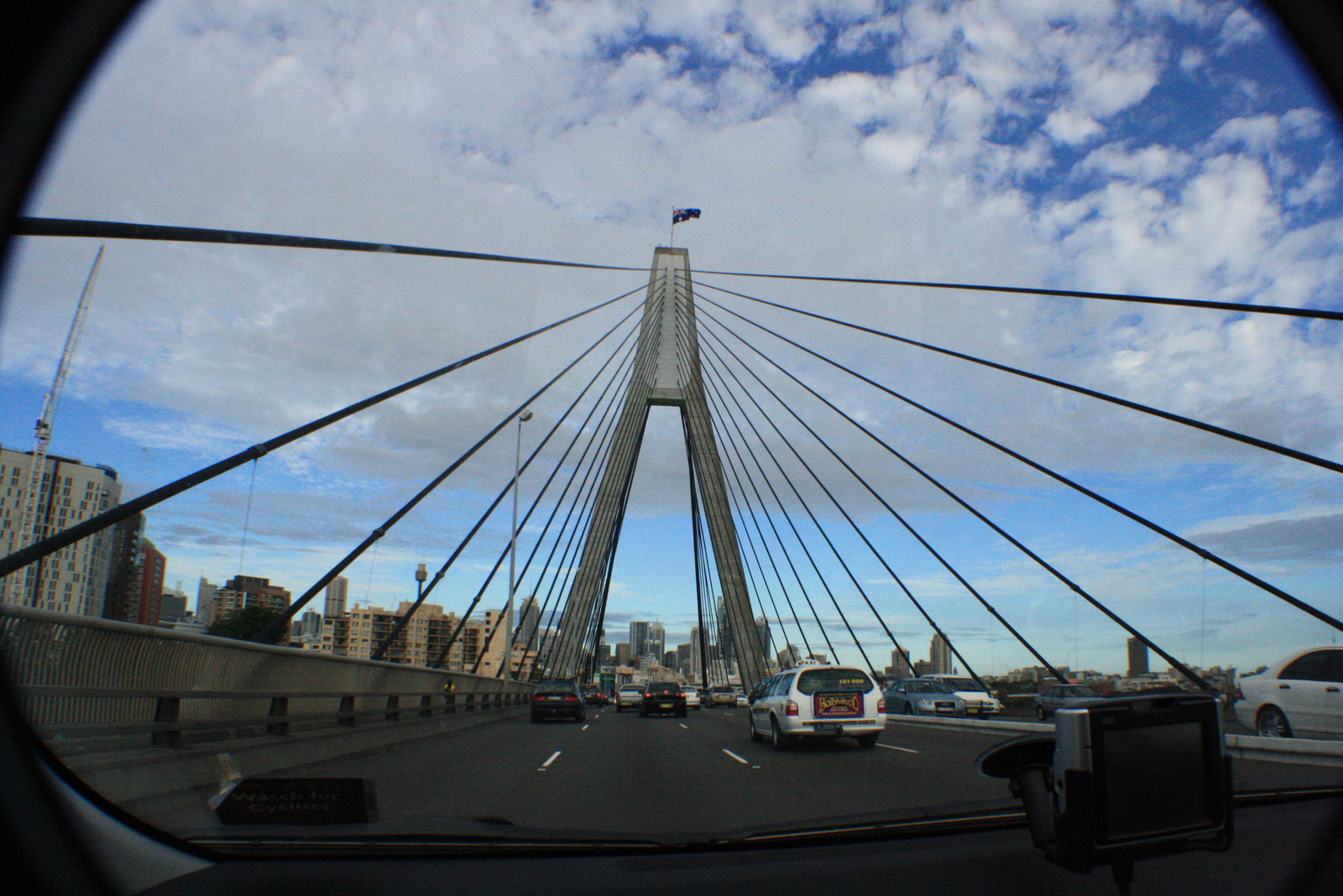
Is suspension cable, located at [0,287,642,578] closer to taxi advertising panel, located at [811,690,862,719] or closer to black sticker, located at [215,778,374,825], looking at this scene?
black sticker, located at [215,778,374,825]

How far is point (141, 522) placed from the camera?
7.02m

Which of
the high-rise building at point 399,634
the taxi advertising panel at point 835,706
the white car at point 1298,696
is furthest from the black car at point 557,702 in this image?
the white car at point 1298,696

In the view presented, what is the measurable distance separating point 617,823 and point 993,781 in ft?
10.5

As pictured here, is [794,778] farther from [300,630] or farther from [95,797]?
[300,630]

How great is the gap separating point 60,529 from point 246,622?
602 cm

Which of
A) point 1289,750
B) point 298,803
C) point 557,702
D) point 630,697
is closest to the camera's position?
point 298,803

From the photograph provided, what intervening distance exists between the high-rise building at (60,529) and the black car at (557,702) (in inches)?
841

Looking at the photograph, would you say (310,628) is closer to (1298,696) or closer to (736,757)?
(736,757)

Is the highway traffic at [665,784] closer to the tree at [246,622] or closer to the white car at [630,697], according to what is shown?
the tree at [246,622]

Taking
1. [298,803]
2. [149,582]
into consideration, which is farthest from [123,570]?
[298,803]

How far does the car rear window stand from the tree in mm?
8244

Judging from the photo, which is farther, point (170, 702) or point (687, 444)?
point (687, 444)

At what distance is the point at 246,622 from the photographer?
1175 centimetres

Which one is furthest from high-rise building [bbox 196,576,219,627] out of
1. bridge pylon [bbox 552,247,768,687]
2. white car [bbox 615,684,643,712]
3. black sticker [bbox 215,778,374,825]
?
white car [bbox 615,684,643,712]
